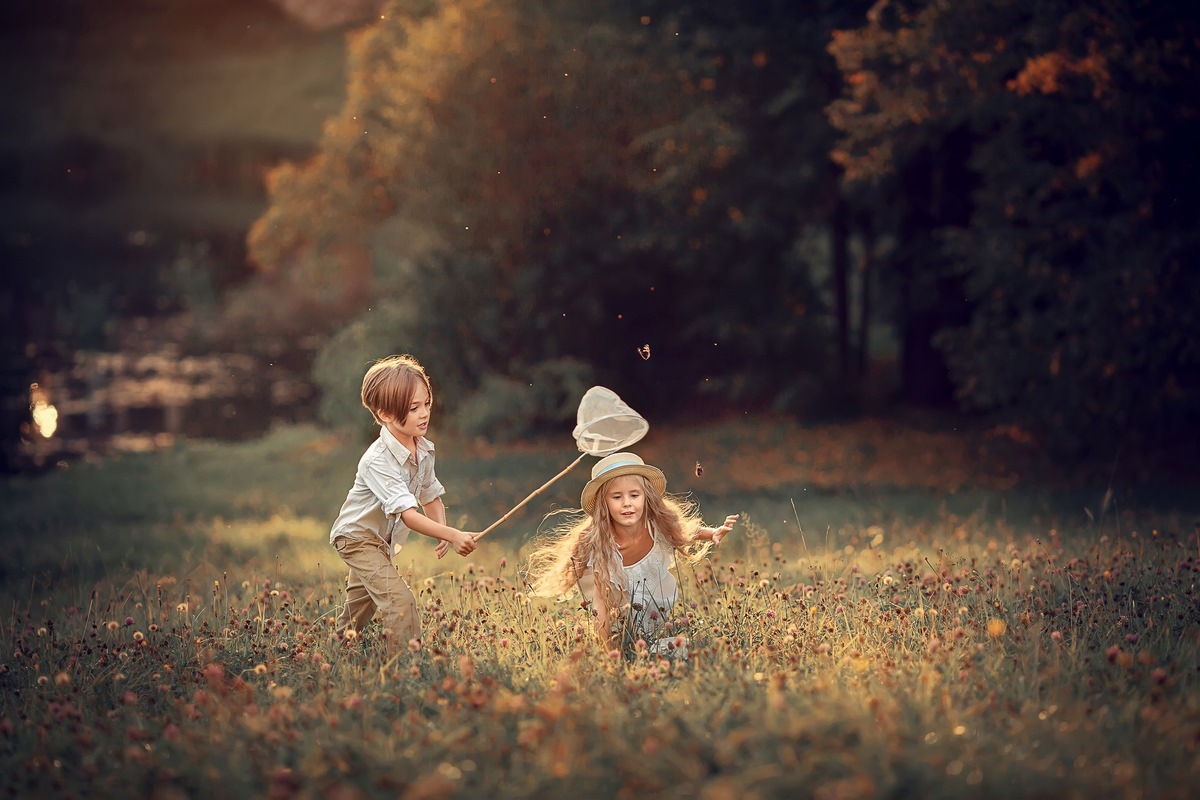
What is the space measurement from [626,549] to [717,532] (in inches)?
20.4

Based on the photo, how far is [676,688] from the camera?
4.54 metres

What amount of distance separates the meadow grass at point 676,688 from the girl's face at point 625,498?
615 mm

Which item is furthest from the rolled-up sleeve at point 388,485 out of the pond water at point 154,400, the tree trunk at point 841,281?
the pond water at point 154,400

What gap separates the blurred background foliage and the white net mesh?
25.9ft

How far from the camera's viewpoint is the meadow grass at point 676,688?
370cm

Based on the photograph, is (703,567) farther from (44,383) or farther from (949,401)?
(44,383)

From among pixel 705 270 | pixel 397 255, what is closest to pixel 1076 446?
pixel 705 270

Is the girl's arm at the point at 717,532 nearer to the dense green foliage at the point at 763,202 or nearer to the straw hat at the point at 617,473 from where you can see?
the straw hat at the point at 617,473

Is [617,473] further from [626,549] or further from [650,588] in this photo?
[650,588]

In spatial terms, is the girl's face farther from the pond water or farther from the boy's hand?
the pond water

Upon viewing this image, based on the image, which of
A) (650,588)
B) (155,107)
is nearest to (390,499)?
(650,588)

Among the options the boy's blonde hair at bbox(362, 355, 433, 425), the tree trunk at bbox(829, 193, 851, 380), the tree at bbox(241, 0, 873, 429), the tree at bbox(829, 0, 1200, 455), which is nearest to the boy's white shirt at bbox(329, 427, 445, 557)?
the boy's blonde hair at bbox(362, 355, 433, 425)

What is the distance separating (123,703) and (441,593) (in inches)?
85.5

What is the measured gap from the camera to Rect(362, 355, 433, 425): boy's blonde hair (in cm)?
551
